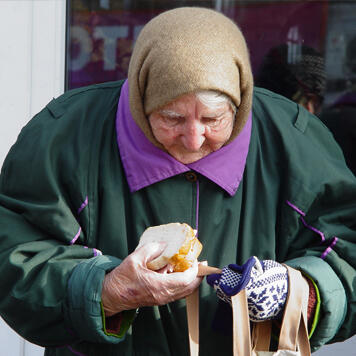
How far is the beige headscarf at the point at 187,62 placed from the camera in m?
1.99

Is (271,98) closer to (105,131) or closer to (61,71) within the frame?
(105,131)

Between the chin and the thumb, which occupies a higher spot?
the chin

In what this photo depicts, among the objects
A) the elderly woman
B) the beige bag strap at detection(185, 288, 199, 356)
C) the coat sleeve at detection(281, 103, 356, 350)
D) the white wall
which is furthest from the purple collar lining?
the white wall

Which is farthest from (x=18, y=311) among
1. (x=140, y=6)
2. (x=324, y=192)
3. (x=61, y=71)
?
(x=140, y=6)

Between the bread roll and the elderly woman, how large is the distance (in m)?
0.06

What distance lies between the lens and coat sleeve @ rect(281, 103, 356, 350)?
2.13 m

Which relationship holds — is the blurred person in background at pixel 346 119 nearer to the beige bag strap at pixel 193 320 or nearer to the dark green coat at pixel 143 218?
the dark green coat at pixel 143 218

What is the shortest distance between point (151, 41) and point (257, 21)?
157 centimetres

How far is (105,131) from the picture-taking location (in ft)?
7.34

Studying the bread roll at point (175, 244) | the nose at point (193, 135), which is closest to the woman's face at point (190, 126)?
the nose at point (193, 135)

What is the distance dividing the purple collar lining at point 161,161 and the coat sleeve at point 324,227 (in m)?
0.15

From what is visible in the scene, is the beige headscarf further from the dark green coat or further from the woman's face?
the dark green coat

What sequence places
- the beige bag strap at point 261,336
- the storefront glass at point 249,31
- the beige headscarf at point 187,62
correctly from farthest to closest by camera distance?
the storefront glass at point 249,31
the beige bag strap at point 261,336
the beige headscarf at point 187,62

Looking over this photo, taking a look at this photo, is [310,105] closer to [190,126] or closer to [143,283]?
[190,126]
